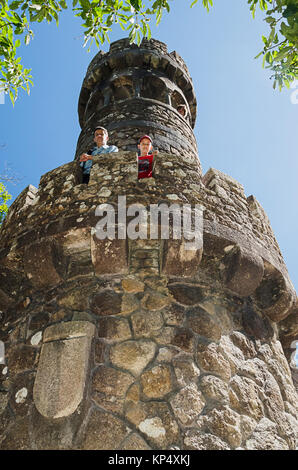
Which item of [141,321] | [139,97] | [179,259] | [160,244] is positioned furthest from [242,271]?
[139,97]

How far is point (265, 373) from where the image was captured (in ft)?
9.46

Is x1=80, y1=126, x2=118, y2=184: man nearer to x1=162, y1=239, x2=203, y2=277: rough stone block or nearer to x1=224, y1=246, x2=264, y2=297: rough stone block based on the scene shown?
x1=162, y1=239, x2=203, y2=277: rough stone block

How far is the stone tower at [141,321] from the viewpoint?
231cm

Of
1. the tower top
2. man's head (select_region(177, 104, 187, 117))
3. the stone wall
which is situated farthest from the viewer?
man's head (select_region(177, 104, 187, 117))

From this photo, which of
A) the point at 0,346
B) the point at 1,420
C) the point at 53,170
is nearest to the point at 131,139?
the point at 53,170

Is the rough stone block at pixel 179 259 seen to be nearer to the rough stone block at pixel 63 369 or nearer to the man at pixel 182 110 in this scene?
the rough stone block at pixel 63 369

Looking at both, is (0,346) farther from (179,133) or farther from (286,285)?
(179,133)

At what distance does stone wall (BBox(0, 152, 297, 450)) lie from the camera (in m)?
2.31

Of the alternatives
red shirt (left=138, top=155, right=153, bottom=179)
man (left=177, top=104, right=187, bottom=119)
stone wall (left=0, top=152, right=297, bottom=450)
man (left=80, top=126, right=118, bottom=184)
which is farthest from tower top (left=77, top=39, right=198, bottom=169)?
stone wall (left=0, top=152, right=297, bottom=450)

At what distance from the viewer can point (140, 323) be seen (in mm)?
2666

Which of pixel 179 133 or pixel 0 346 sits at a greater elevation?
pixel 179 133

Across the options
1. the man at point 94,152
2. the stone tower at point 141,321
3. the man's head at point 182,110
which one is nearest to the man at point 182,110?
the man's head at point 182,110

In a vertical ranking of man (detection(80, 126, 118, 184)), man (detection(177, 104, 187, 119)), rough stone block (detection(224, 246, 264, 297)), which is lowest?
rough stone block (detection(224, 246, 264, 297))

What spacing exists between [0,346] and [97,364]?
1.01 m
